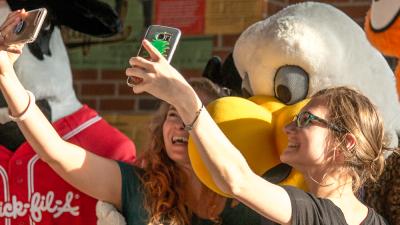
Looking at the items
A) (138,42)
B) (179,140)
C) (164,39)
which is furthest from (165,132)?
(138,42)

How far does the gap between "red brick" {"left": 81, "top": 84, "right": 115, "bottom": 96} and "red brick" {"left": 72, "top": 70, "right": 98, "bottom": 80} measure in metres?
0.04

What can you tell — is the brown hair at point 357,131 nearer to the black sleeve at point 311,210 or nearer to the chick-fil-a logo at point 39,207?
the black sleeve at point 311,210

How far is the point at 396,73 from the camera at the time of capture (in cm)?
262

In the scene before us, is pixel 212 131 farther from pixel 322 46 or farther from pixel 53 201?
pixel 53 201

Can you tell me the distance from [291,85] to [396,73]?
30 cm

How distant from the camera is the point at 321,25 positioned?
8.90 feet

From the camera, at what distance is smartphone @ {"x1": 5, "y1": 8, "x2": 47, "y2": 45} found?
2.36m

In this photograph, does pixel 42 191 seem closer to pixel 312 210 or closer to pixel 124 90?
pixel 312 210

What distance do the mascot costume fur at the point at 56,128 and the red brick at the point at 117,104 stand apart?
3.62 feet

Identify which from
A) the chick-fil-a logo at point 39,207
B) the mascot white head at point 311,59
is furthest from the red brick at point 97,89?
the mascot white head at point 311,59

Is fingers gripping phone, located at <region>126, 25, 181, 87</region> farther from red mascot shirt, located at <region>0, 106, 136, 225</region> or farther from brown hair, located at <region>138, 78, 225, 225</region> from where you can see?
red mascot shirt, located at <region>0, 106, 136, 225</region>

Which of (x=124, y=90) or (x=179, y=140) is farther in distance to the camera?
(x=124, y=90)

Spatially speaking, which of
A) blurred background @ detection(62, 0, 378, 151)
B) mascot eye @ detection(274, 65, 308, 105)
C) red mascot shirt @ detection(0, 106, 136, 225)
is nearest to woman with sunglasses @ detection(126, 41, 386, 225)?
mascot eye @ detection(274, 65, 308, 105)

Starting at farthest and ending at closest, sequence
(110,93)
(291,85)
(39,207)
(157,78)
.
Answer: (110,93) < (39,207) < (291,85) < (157,78)
